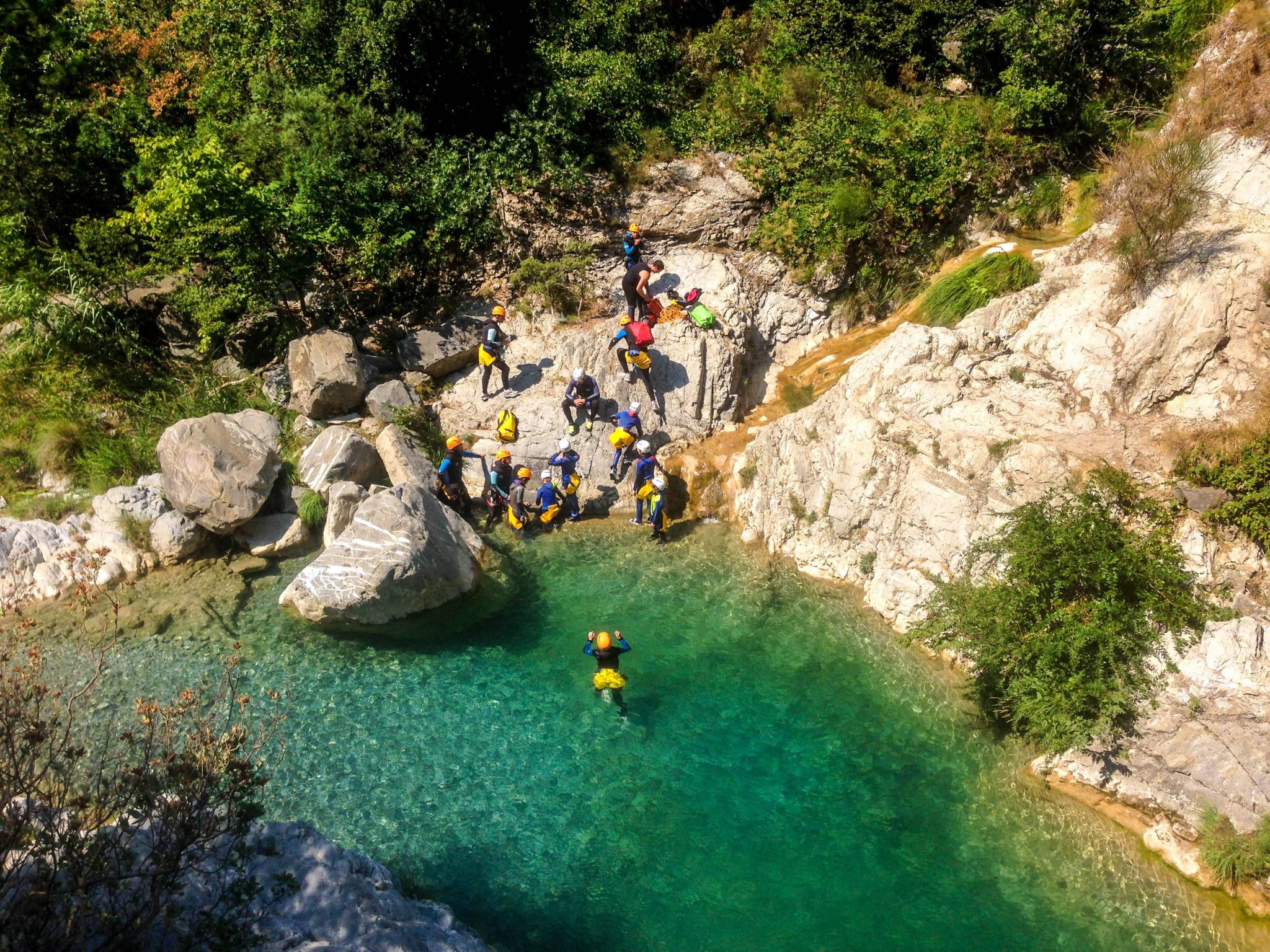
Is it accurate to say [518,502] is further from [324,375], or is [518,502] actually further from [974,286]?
[974,286]

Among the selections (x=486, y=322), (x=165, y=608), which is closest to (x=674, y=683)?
(x=165, y=608)

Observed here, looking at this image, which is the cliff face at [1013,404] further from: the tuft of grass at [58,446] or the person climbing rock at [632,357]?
the tuft of grass at [58,446]

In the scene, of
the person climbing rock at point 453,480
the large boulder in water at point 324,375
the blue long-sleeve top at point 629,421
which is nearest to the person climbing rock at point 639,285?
the blue long-sleeve top at point 629,421

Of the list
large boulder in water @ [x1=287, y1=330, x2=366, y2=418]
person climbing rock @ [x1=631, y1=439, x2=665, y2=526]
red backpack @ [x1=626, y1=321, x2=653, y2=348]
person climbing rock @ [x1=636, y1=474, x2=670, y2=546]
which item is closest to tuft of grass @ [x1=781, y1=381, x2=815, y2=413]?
red backpack @ [x1=626, y1=321, x2=653, y2=348]

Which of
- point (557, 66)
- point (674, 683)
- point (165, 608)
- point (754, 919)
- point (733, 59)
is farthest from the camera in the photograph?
point (733, 59)

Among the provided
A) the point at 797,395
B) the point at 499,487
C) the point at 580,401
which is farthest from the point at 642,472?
the point at 797,395

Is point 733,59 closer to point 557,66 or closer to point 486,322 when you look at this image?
point 557,66

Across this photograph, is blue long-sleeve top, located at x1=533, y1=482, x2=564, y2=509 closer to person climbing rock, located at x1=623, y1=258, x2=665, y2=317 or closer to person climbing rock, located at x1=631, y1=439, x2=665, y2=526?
person climbing rock, located at x1=631, y1=439, x2=665, y2=526
